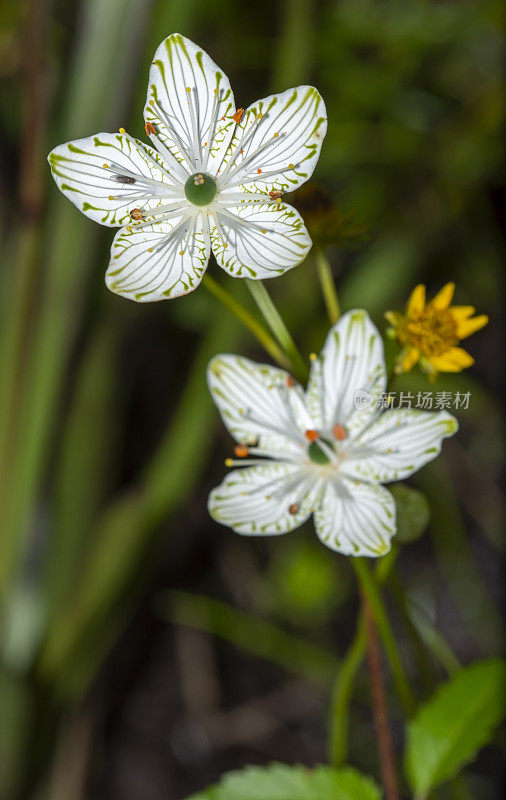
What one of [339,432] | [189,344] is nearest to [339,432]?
[339,432]

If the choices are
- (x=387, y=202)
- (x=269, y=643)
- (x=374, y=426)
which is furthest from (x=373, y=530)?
(x=387, y=202)

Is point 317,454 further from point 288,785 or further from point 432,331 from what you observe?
point 288,785

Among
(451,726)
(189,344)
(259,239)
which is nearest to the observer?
(259,239)

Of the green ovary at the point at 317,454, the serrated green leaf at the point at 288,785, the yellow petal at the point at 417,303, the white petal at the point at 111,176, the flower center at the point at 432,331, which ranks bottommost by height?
the serrated green leaf at the point at 288,785

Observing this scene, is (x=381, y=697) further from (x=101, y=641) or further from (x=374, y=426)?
(x=101, y=641)

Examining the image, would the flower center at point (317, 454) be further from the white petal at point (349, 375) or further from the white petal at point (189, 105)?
the white petal at point (189, 105)

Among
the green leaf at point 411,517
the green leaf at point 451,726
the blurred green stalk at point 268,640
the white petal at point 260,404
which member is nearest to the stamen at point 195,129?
the white petal at point 260,404
